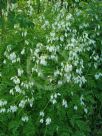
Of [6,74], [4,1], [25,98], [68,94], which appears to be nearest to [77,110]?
[68,94]

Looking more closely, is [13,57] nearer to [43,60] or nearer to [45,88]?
[43,60]

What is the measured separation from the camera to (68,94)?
5652 mm

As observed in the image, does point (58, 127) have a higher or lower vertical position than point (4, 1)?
lower

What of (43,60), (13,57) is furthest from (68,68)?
(13,57)

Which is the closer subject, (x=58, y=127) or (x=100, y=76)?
(x=58, y=127)

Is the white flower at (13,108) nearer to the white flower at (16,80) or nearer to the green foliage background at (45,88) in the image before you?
the green foliage background at (45,88)

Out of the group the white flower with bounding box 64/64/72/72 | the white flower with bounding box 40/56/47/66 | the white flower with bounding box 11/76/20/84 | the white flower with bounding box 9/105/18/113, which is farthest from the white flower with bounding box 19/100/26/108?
the white flower with bounding box 64/64/72/72

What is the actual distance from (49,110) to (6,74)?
82cm

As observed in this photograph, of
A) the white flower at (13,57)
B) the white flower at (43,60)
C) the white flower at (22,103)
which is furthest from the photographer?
the white flower at (13,57)

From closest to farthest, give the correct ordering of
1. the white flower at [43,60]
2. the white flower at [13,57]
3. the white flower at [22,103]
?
the white flower at [22,103]
the white flower at [43,60]
the white flower at [13,57]

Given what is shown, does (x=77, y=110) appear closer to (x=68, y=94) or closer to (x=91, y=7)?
(x=68, y=94)

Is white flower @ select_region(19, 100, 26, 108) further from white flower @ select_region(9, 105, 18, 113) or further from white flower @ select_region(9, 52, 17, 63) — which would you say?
white flower @ select_region(9, 52, 17, 63)

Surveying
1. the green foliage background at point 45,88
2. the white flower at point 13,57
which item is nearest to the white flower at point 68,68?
the green foliage background at point 45,88

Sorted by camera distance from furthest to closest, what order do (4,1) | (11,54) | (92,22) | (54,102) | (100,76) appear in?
1. (4,1)
2. (92,22)
3. (100,76)
4. (11,54)
5. (54,102)
